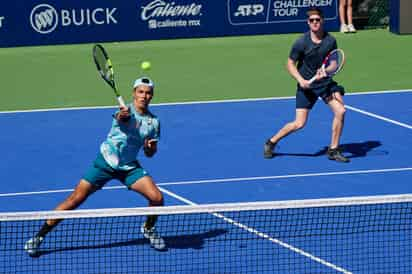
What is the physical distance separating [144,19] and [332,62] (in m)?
11.5

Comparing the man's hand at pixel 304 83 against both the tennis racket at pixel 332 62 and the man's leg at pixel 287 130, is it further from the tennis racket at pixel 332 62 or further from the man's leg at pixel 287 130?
the man's leg at pixel 287 130

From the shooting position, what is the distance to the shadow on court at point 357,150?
1378 cm

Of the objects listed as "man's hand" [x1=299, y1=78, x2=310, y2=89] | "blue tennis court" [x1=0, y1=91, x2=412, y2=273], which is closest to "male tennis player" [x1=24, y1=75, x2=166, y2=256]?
"blue tennis court" [x1=0, y1=91, x2=412, y2=273]

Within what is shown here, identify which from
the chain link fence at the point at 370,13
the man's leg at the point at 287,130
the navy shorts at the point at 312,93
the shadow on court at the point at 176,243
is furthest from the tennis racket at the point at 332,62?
the chain link fence at the point at 370,13

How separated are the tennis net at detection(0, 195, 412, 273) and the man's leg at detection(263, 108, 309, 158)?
2.45 m

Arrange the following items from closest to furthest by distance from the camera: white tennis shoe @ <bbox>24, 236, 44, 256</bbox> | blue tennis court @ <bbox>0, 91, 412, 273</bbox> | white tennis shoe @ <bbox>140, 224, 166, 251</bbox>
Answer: white tennis shoe @ <bbox>24, 236, 44, 256</bbox> → white tennis shoe @ <bbox>140, 224, 166, 251</bbox> → blue tennis court @ <bbox>0, 91, 412, 273</bbox>

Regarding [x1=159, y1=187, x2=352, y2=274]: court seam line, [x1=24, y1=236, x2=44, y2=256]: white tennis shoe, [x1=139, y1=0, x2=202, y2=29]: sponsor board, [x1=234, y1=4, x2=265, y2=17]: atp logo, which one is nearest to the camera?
[x1=159, y1=187, x2=352, y2=274]: court seam line

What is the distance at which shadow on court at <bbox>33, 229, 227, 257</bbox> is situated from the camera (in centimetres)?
984

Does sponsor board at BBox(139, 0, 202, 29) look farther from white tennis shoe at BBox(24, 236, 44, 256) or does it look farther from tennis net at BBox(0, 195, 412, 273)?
white tennis shoe at BBox(24, 236, 44, 256)

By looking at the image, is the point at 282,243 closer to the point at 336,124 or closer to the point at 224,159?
the point at 336,124

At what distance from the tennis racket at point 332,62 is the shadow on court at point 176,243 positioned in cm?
354

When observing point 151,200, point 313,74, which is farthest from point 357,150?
point 151,200

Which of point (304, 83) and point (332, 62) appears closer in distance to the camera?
point (304, 83)

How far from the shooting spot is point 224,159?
13.6 m
